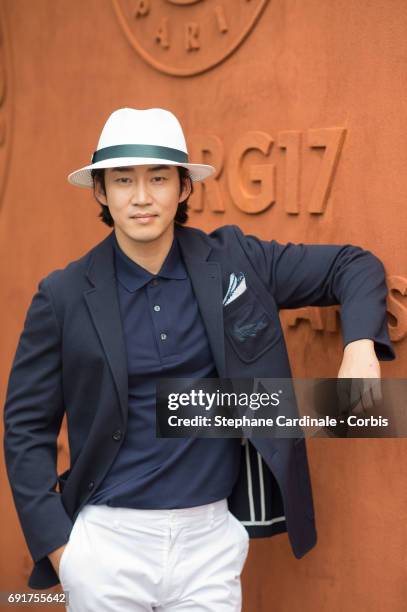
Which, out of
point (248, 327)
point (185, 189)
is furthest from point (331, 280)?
point (185, 189)

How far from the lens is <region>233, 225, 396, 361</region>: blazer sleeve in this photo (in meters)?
A: 2.46

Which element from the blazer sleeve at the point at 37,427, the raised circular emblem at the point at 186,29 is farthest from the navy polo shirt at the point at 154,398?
the raised circular emblem at the point at 186,29

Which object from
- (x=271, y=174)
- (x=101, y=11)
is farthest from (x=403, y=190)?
(x=101, y=11)

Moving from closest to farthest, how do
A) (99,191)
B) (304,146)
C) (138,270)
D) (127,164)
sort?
1. (127,164)
2. (138,270)
3. (99,191)
4. (304,146)

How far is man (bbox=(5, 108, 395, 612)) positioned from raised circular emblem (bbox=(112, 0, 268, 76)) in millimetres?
780

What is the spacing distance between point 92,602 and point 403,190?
1.38 m

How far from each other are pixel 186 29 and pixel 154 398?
1.49 meters

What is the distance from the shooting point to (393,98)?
2744 millimetres

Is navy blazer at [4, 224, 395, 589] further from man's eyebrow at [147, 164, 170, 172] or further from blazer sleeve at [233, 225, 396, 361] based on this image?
man's eyebrow at [147, 164, 170, 172]

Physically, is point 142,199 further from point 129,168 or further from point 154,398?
point 154,398

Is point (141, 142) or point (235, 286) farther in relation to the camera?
point (235, 286)

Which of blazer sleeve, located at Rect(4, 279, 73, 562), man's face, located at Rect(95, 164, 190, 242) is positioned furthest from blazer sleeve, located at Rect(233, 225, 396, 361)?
blazer sleeve, located at Rect(4, 279, 73, 562)

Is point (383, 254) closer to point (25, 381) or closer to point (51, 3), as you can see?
point (25, 381)

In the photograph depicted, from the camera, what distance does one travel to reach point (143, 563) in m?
2.47
